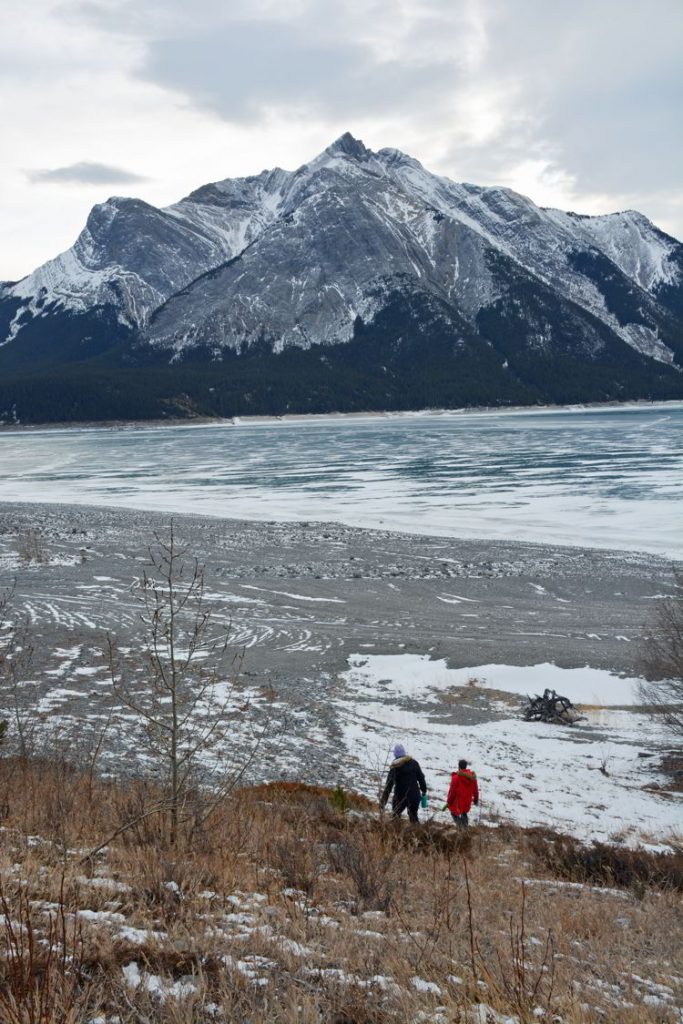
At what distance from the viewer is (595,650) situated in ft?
61.8

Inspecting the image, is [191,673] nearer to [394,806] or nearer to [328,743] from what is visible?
[328,743]

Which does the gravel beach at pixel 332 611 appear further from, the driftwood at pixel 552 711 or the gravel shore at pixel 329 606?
the driftwood at pixel 552 711

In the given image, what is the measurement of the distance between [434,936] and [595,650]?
49.0 ft

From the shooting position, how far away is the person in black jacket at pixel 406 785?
1023 centimetres

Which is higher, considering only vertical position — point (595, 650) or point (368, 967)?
point (368, 967)

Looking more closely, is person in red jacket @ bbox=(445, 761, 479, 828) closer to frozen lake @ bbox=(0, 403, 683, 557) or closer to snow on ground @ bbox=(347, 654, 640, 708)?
snow on ground @ bbox=(347, 654, 640, 708)

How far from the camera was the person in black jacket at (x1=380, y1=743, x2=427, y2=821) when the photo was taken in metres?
10.2

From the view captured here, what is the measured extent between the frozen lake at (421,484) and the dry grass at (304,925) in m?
23.6

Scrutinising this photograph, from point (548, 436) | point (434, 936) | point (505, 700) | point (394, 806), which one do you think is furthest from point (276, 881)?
point (548, 436)

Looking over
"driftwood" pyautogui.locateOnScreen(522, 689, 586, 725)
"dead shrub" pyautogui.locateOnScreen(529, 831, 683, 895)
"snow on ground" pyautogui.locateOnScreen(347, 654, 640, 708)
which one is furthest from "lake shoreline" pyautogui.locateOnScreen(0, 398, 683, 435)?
"dead shrub" pyautogui.locateOnScreen(529, 831, 683, 895)

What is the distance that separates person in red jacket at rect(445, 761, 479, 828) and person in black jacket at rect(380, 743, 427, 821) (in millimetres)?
422

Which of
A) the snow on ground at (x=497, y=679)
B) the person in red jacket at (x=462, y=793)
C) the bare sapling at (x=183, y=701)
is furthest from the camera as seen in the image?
the snow on ground at (x=497, y=679)

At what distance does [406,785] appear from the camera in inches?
408

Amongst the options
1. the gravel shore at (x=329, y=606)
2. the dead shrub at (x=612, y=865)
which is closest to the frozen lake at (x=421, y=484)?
the gravel shore at (x=329, y=606)
